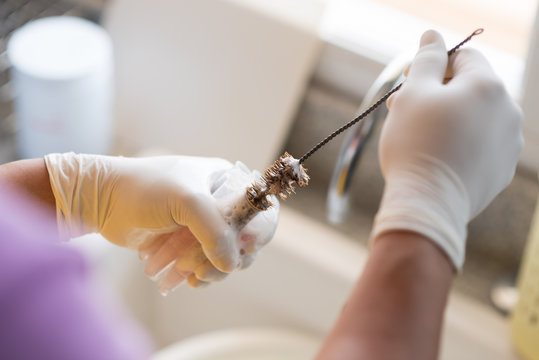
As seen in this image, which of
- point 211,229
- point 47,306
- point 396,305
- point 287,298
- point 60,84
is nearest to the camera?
point 47,306

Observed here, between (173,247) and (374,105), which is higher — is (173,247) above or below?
below

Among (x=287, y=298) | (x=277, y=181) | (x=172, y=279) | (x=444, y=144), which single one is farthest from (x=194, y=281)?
(x=287, y=298)

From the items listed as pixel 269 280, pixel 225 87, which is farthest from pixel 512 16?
pixel 269 280

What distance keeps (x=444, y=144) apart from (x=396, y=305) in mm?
162

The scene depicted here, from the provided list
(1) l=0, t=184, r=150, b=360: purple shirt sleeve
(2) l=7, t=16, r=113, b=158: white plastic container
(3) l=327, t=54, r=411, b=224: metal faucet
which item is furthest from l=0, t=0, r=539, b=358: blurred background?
(1) l=0, t=184, r=150, b=360: purple shirt sleeve

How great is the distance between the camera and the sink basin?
117 cm

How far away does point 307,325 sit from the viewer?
4.37 ft

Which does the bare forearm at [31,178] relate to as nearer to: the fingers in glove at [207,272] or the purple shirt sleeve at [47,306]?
the fingers in glove at [207,272]

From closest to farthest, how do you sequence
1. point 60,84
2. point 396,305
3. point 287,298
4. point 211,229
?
point 396,305
point 211,229
point 60,84
point 287,298

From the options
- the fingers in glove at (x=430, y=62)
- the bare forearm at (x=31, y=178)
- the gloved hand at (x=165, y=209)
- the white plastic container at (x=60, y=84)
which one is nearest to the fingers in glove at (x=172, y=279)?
the gloved hand at (x=165, y=209)

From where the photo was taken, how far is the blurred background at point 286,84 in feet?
4.02

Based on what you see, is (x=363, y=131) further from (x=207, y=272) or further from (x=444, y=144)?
(x=207, y=272)

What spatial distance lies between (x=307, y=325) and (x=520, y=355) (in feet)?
1.35

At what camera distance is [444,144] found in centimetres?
60
